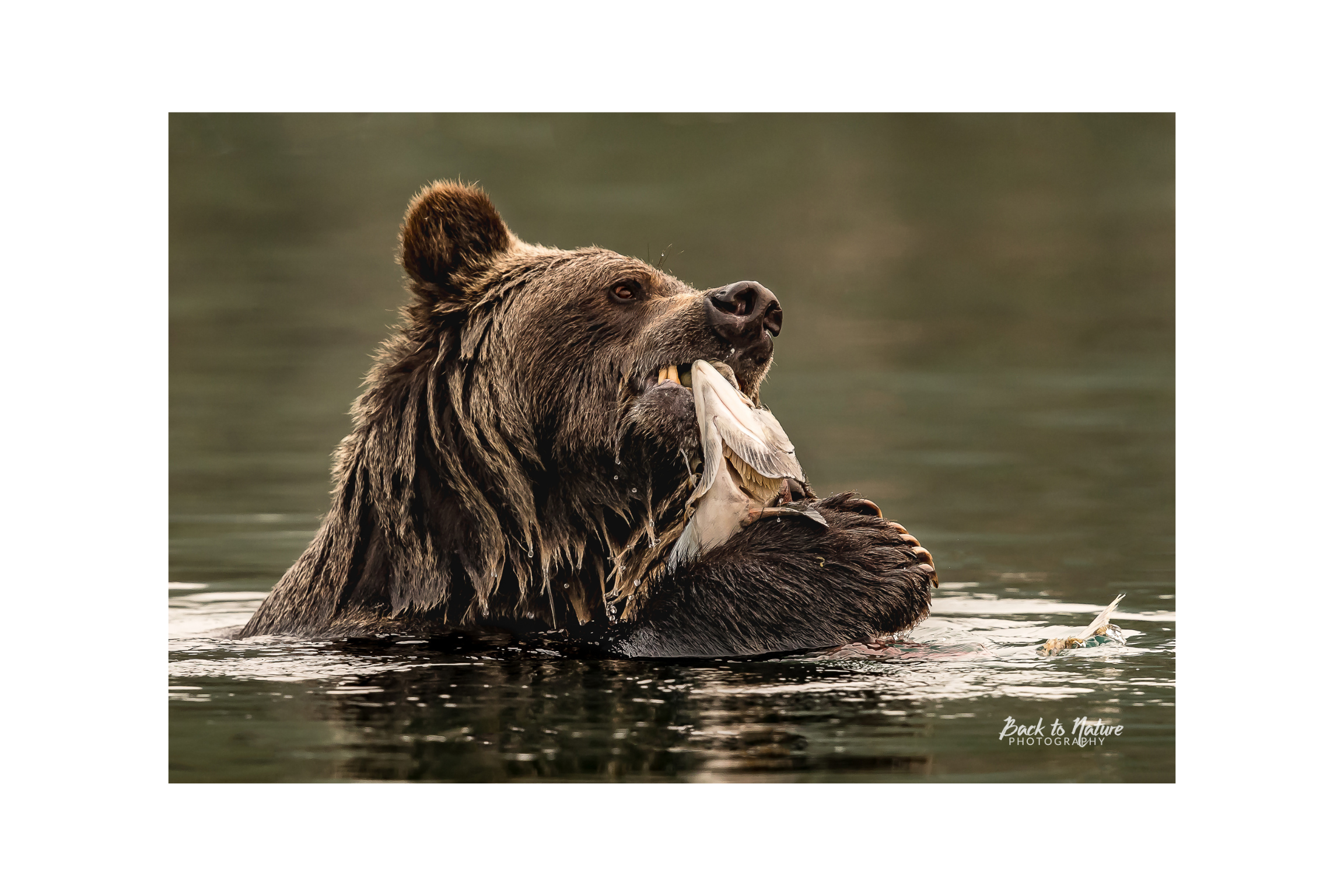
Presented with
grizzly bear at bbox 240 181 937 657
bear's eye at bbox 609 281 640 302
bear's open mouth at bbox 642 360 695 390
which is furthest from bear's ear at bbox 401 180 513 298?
bear's open mouth at bbox 642 360 695 390

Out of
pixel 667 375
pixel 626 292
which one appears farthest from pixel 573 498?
pixel 626 292

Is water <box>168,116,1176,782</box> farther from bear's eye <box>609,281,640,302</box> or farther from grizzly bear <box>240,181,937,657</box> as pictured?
bear's eye <box>609,281,640,302</box>

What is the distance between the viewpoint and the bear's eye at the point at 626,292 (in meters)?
7.45

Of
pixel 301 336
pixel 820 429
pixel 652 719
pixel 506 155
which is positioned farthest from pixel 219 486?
pixel 506 155

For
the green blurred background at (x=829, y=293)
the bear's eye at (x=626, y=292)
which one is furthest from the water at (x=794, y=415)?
the bear's eye at (x=626, y=292)

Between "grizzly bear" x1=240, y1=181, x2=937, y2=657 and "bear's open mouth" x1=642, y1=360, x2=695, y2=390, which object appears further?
"bear's open mouth" x1=642, y1=360, x2=695, y2=390

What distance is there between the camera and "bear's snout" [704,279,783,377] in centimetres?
709

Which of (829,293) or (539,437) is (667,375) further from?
(829,293)

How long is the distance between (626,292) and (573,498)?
3.07 feet

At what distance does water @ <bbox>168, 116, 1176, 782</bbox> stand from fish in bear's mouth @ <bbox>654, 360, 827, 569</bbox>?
59cm

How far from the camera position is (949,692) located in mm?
6473

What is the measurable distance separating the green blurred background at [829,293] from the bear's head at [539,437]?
1.24 metres

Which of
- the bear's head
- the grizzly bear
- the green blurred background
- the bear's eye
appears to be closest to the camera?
the grizzly bear

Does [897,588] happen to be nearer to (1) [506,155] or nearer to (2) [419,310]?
(2) [419,310]
